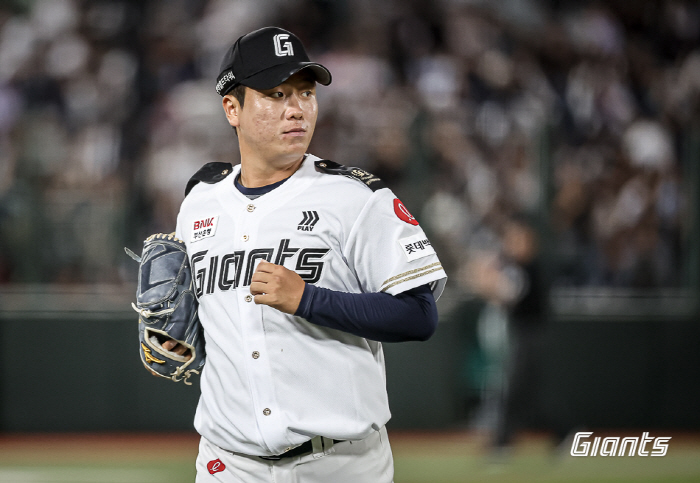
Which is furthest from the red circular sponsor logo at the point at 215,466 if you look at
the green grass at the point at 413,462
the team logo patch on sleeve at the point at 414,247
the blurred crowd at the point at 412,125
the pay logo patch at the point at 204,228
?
the blurred crowd at the point at 412,125

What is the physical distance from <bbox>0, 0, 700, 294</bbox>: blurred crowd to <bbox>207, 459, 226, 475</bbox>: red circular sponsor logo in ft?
17.6

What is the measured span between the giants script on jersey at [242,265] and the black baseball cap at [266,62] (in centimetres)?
53

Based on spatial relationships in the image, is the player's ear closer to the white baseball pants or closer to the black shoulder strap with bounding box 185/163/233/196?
the black shoulder strap with bounding box 185/163/233/196

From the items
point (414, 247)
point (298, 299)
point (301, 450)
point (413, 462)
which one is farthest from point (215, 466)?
point (413, 462)

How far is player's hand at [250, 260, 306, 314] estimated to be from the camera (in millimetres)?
2561

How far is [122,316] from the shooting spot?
870cm

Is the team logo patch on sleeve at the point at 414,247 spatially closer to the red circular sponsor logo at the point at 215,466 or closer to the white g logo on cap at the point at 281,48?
the white g logo on cap at the point at 281,48

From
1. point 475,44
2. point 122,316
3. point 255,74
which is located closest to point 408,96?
point 475,44

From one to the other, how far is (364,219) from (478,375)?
6.42m

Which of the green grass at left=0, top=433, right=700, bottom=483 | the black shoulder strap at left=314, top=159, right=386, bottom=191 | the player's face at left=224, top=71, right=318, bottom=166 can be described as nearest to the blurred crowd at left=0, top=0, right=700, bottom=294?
the green grass at left=0, top=433, right=700, bottom=483

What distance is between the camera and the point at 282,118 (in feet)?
9.29

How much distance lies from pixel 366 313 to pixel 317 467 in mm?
535

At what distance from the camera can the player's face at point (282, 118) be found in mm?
2830

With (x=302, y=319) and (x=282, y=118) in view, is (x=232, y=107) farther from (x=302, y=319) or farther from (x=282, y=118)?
(x=302, y=319)
